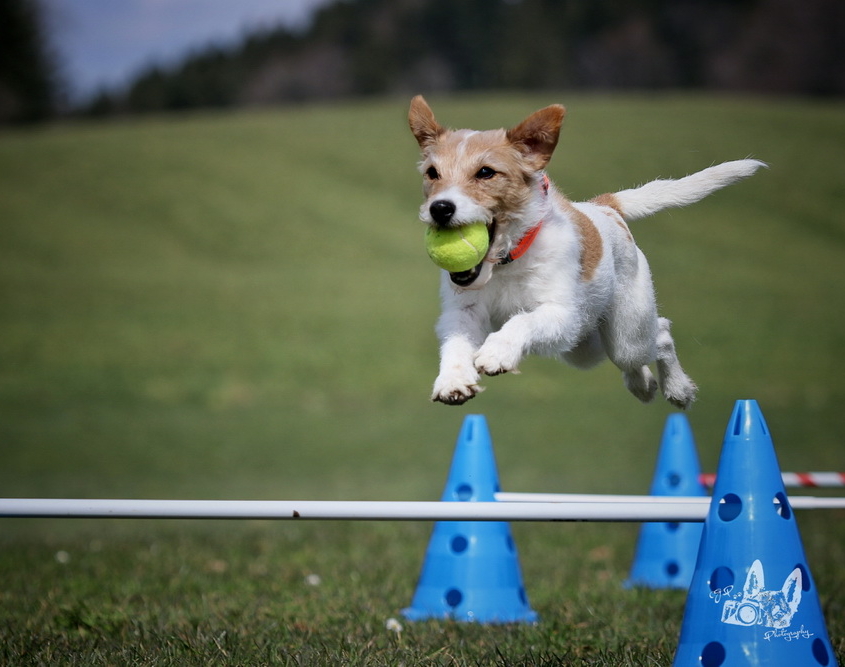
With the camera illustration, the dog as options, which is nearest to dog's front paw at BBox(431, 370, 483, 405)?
the dog

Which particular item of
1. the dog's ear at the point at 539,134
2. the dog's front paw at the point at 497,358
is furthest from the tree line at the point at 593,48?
the dog's front paw at the point at 497,358

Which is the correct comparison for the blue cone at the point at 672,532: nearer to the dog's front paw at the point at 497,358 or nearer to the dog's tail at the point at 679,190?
the dog's tail at the point at 679,190

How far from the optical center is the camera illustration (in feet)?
11.5

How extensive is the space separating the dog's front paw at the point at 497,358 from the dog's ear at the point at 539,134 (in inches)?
25.3

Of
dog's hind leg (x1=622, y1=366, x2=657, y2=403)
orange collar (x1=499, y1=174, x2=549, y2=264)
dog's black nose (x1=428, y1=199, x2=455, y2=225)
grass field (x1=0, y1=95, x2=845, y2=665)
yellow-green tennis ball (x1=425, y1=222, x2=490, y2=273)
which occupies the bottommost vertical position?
grass field (x1=0, y1=95, x2=845, y2=665)

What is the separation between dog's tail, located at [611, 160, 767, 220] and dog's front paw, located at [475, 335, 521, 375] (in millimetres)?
1210

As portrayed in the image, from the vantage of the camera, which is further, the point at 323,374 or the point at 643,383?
the point at 323,374

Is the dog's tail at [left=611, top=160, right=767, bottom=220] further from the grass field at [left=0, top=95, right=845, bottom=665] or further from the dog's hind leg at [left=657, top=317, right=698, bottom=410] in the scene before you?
the dog's hind leg at [left=657, top=317, right=698, bottom=410]

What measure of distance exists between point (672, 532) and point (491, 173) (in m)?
4.29

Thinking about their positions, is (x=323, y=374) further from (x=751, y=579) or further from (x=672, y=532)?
(x=751, y=579)

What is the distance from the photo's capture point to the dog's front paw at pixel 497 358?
10.3 feet

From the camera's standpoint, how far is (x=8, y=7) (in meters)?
45.7

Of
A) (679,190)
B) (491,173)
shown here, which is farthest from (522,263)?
(679,190)

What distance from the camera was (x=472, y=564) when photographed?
18.3 ft
